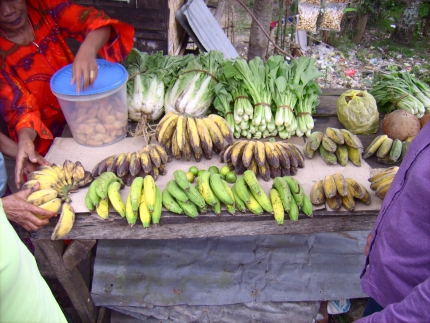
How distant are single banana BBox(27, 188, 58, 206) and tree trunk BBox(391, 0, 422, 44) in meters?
8.80

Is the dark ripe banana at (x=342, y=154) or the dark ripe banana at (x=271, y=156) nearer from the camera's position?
the dark ripe banana at (x=271, y=156)

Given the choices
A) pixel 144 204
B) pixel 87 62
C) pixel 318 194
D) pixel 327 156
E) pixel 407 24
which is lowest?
pixel 144 204

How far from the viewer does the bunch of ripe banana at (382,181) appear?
235cm

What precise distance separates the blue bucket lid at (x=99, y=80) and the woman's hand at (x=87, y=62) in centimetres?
5

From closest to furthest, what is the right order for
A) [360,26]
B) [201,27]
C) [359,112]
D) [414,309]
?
1. [414,309]
2. [359,112]
3. [201,27]
4. [360,26]

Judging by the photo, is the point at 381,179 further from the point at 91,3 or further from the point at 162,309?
the point at 91,3

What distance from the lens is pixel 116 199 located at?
221 cm

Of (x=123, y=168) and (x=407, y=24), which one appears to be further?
(x=407, y=24)

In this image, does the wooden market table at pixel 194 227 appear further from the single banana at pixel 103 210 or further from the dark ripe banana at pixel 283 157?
the dark ripe banana at pixel 283 157

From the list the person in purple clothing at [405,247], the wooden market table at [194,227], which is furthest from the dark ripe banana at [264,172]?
the person in purple clothing at [405,247]

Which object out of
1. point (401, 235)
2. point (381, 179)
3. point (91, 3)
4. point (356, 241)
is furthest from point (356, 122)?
point (91, 3)

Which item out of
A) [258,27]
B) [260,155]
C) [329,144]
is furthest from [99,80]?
[258,27]

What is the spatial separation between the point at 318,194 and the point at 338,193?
16cm

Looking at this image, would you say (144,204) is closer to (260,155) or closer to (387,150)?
(260,155)
